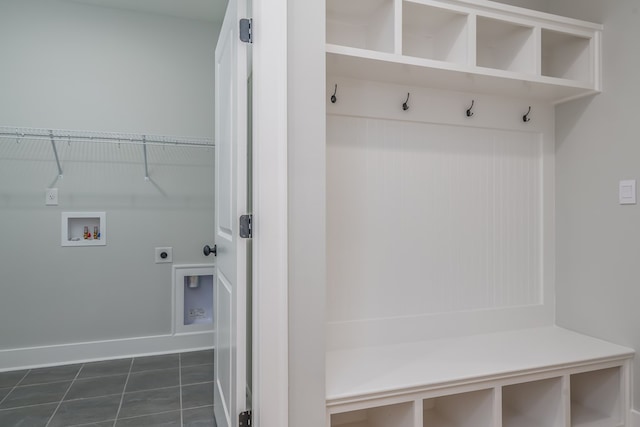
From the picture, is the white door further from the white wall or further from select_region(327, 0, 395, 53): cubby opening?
the white wall

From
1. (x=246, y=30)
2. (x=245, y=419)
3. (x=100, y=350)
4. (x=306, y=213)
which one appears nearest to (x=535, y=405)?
(x=245, y=419)

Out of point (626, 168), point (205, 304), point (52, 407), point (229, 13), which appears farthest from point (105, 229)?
point (626, 168)

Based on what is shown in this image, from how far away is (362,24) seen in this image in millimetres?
1856

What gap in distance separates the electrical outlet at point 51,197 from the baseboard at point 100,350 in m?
1.03

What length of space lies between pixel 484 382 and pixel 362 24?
1711mm

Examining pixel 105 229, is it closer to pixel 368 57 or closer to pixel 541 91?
pixel 368 57

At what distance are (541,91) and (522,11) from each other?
0.43 metres

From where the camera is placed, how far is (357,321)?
1.86 meters

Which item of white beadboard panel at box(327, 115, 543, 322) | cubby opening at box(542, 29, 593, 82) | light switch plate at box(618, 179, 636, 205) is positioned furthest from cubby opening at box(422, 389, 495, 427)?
cubby opening at box(542, 29, 593, 82)

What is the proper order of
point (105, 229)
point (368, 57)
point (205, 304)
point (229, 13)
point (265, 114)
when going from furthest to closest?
point (205, 304) < point (105, 229) < point (229, 13) < point (368, 57) < point (265, 114)

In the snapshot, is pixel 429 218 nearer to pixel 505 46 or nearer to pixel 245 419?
pixel 505 46

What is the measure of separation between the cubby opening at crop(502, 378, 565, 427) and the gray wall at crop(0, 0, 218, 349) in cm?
236

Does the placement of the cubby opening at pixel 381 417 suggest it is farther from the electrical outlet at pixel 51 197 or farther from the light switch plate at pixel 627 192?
the electrical outlet at pixel 51 197

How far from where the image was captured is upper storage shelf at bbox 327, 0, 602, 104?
5.48ft
